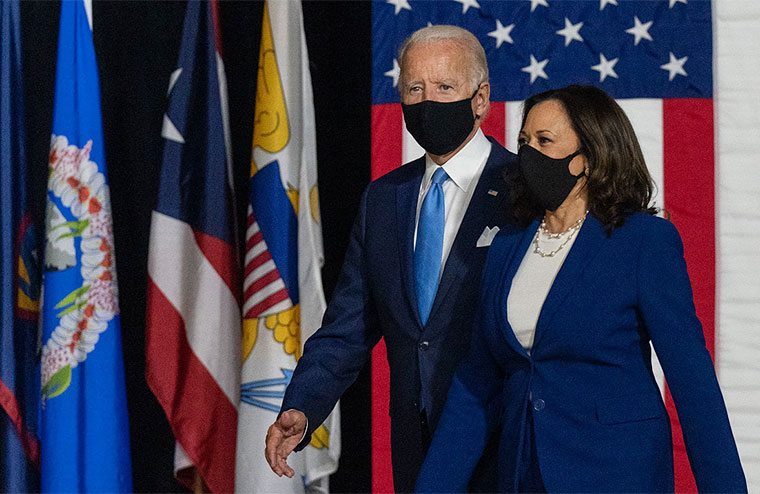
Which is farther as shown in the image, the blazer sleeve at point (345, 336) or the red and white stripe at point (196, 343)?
the red and white stripe at point (196, 343)

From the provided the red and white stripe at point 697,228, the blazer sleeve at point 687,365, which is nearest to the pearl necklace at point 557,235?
the blazer sleeve at point 687,365

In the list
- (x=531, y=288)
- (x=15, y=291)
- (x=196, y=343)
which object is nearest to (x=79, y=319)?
(x=15, y=291)

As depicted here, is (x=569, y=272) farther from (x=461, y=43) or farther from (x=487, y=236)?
(x=461, y=43)

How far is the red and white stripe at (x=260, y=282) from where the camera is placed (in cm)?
317

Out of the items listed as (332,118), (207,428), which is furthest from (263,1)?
(207,428)

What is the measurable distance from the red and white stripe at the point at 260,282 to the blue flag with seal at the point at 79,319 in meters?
0.47

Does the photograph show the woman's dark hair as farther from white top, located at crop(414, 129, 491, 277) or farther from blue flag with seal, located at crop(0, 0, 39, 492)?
blue flag with seal, located at crop(0, 0, 39, 492)

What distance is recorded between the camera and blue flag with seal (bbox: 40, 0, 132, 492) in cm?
318

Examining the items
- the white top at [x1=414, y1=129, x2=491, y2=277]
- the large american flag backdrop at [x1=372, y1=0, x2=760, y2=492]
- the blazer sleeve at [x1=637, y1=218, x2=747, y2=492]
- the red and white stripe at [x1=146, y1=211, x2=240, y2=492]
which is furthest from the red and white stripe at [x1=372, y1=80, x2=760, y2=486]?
the blazer sleeve at [x1=637, y1=218, x2=747, y2=492]

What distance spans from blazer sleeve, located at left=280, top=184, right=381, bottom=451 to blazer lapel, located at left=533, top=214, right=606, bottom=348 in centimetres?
61

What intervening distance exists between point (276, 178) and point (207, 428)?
0.88 metres

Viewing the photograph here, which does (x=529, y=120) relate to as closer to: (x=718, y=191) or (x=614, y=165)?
(x=614, y=165)

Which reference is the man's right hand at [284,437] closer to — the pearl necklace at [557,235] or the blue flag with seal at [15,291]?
the pearl necklace at [557,235]

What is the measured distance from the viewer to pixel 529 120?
1.78 metres
